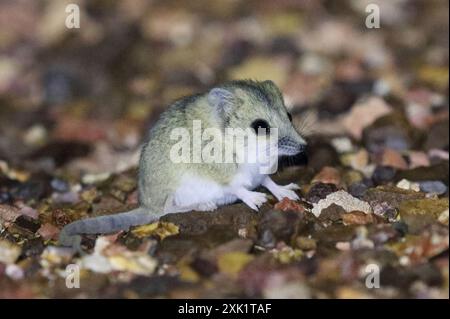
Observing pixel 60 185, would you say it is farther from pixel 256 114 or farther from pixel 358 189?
pixel 358 189

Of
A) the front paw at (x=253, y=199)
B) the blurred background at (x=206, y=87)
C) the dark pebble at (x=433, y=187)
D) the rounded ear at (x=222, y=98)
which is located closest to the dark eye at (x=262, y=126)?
the rounded ear at (x=222, y=98)

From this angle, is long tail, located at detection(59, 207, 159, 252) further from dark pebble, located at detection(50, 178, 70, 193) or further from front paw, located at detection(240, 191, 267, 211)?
dark pebble, located at detection(50, 178, 70, 193)

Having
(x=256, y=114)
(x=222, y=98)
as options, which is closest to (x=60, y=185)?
(x=222, y=98)

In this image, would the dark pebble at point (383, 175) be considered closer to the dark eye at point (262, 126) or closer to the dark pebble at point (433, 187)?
the dark pebble at point (433, 187)

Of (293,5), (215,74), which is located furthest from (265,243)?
(293,5)

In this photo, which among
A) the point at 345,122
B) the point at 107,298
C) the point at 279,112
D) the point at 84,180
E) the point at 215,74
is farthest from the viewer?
the point at 215,74

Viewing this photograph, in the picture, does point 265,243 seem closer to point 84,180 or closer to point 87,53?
point 84,180
